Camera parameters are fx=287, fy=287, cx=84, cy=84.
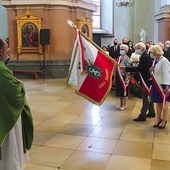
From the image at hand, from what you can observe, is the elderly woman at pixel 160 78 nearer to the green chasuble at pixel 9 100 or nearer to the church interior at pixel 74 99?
the church interior at pixel 74 99

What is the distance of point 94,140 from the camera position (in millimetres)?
A: 4758

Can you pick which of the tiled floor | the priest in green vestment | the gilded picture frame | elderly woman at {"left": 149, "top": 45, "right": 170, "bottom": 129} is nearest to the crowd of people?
elderly woman at {"left": 149, "top": 45, "right": 170, "bottom": 129}

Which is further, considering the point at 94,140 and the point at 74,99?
the point at 74,99

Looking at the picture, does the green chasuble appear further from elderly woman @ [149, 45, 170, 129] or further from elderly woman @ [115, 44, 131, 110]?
elderly woman @ [115, 44, 131, 110]

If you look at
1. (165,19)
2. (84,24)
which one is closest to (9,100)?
(84,24)

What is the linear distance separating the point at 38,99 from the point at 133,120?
336 centimetres

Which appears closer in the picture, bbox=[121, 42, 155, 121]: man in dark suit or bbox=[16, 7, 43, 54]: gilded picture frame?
bbox=[121, 42, 155, 121]: man in dark suit

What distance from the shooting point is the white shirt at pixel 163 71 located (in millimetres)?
5070

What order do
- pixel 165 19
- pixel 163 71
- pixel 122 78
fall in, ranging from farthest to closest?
pixel 165 19
pixel 122 78
pixel 163 71

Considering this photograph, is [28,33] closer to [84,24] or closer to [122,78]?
[84,24]

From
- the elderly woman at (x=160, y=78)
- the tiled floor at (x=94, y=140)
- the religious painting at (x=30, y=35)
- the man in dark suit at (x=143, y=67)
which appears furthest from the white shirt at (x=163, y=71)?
the religious painting at (x=30, y=35)

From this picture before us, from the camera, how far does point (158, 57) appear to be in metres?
5.21

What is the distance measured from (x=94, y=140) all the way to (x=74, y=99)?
145 inches

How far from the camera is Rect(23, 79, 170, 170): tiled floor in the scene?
12.5 ft
